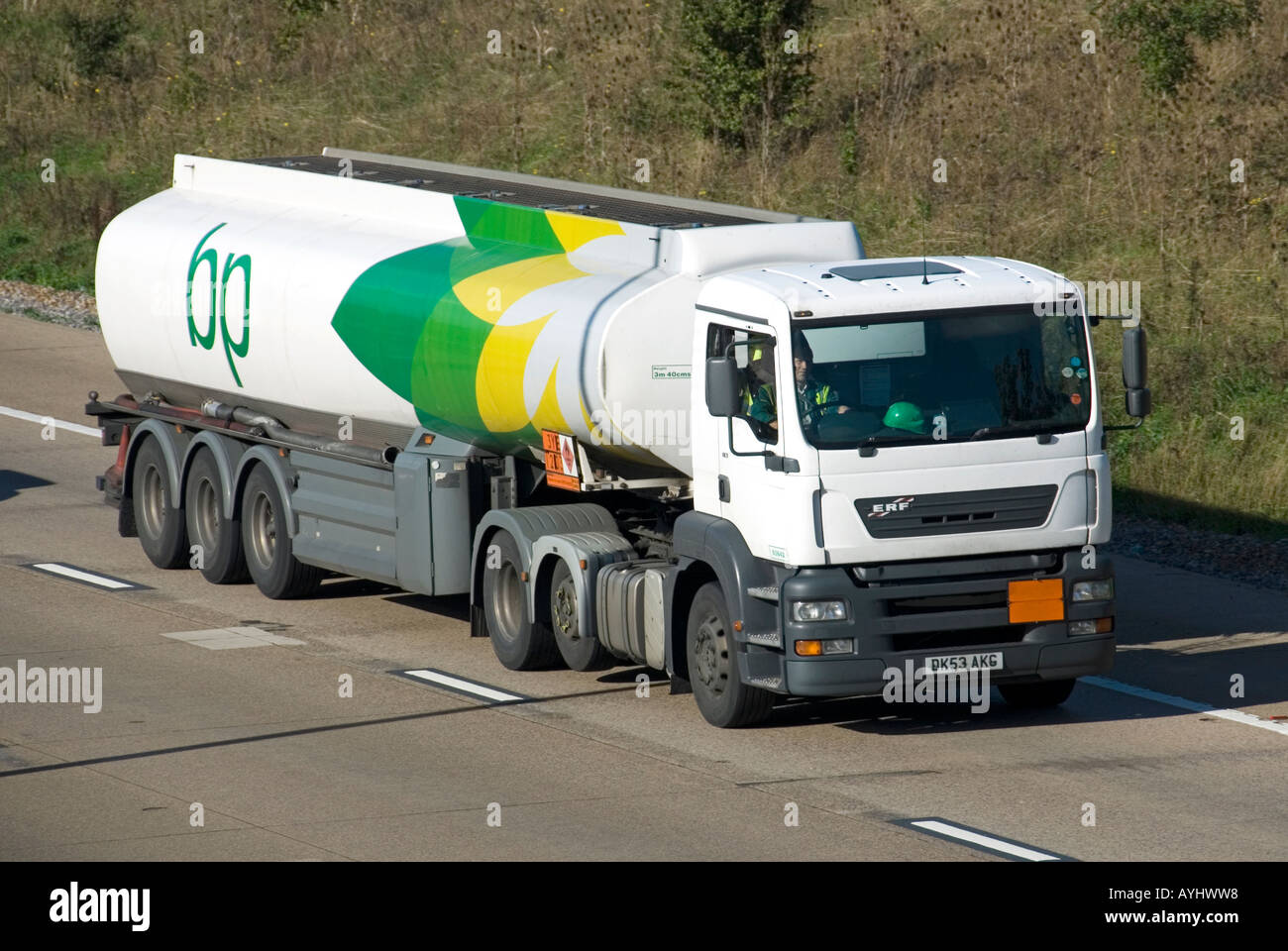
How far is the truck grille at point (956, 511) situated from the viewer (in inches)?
460

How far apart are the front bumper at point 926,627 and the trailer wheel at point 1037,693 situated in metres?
0.71

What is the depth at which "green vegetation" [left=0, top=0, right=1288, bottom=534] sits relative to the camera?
2217 cm

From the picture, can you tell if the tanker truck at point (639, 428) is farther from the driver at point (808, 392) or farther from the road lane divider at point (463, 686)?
the road lane divider at point (463, 686)

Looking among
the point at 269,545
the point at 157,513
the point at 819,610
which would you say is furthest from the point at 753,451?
the point at 157,513

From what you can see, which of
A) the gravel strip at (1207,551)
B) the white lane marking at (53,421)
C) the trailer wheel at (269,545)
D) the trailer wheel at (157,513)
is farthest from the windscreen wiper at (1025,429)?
the white lane marking at (53,421)

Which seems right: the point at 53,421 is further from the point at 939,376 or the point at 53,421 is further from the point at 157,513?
the point at 939,376

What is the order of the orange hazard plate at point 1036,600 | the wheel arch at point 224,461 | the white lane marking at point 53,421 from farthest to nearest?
1. the white lane marking at point 53,421
2. the wheel arch at point 224,461
3. the orange hazard plate at point 1036,600

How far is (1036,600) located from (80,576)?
8.63 m

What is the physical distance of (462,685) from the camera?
Answer: 44.9 feet

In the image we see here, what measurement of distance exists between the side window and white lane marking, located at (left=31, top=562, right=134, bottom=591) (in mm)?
6888

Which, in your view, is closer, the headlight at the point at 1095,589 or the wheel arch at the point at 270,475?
the headlight at the point at 1095,589

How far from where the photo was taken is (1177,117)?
85.4 ft

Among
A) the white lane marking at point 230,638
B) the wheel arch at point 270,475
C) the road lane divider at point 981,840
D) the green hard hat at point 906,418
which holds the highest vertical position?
the green hard hat at point 906,418

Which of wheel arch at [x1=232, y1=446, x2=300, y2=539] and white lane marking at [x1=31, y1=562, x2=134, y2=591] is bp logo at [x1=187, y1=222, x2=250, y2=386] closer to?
wheel arch at [x1=232, y1=446, x2=300, y2=539]
